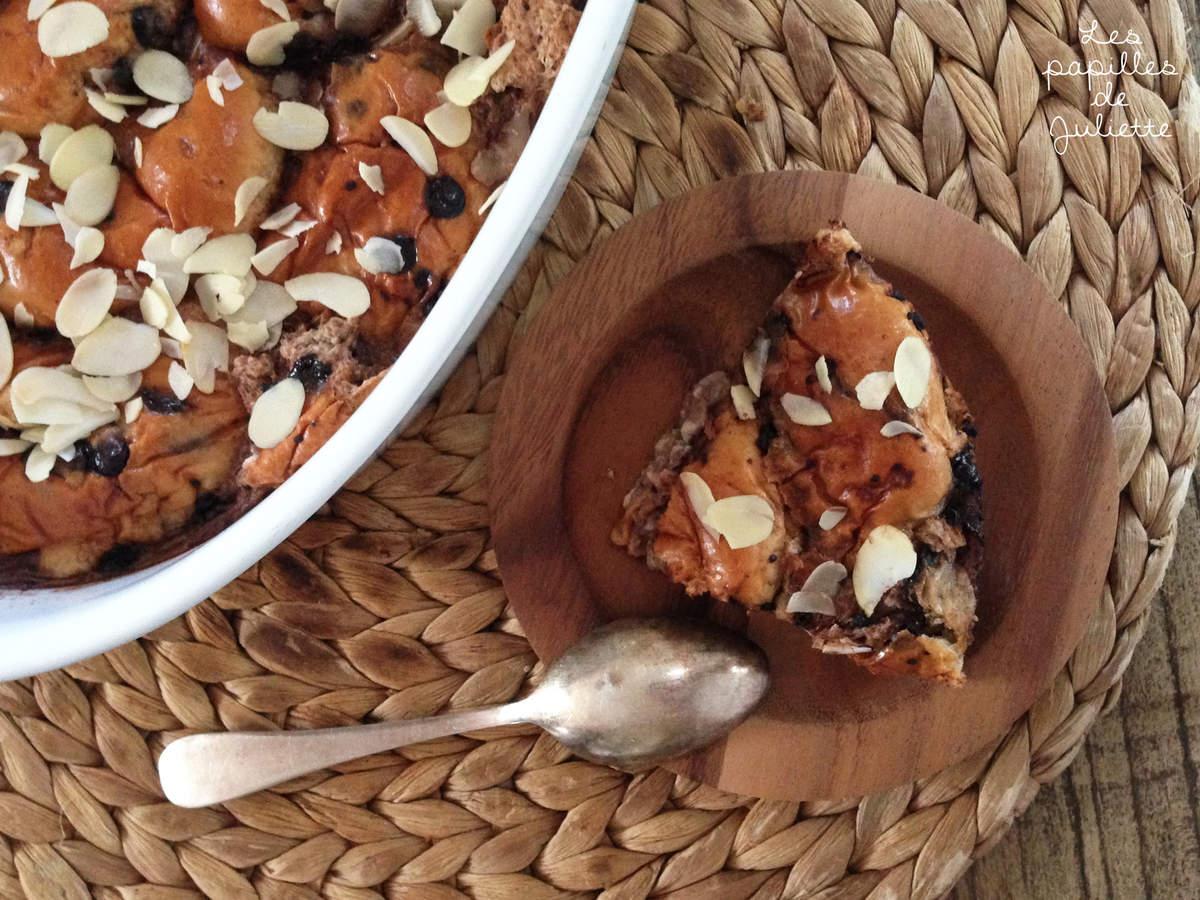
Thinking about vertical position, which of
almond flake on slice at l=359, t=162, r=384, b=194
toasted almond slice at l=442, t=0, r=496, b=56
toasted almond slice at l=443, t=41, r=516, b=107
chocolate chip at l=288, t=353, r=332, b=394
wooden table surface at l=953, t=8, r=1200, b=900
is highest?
toasted almond slice at l=442, t=0, r=496, b=56

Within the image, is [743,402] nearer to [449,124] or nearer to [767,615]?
[767,615]

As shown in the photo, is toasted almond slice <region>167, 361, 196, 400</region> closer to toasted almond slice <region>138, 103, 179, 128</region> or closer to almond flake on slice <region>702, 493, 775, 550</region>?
toasted almond slice <region>138, 103, 179, 128</region>

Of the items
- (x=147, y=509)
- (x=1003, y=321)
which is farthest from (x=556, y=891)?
(x=1003, y=321)

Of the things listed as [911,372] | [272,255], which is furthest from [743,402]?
[272,255]

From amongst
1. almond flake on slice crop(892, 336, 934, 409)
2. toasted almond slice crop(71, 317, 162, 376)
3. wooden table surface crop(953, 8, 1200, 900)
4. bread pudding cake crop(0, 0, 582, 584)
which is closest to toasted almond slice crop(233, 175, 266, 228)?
bread pudding cake crop(0, 0, 582, 584)

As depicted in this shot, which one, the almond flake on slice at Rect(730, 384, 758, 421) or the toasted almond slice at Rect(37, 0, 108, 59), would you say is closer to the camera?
the toasted almond slice at Rect(37, 0, 108, 59)

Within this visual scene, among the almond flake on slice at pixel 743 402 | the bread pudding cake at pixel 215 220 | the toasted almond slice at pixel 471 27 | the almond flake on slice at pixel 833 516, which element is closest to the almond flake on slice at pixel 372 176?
the bread pudding cake at pixel 215 220
